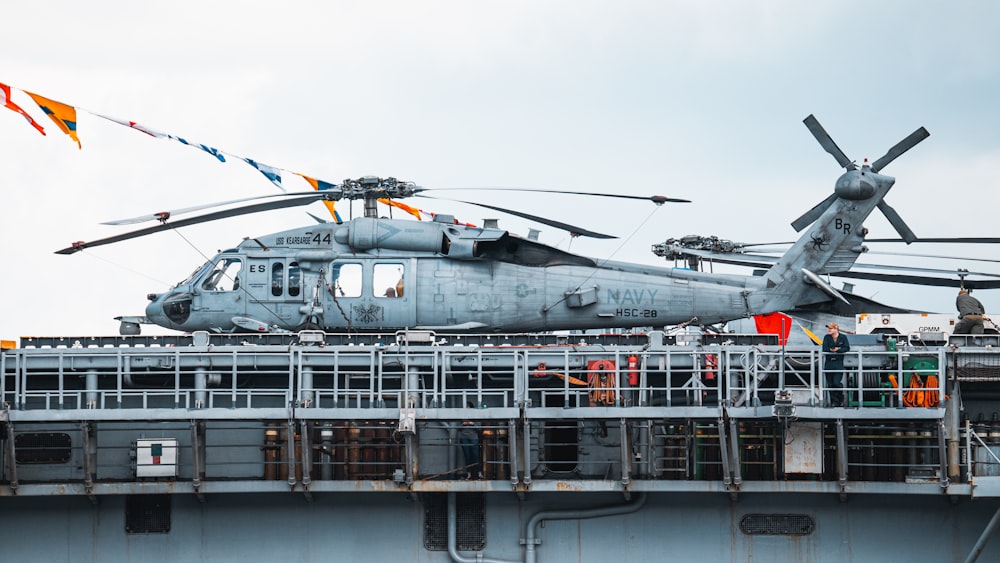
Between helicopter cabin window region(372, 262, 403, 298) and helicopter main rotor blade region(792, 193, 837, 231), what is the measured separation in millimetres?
8848

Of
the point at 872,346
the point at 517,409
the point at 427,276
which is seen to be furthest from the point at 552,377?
the point at 872,346

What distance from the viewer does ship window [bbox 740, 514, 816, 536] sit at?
19.6m

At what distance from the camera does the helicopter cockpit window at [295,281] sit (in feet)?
80.1

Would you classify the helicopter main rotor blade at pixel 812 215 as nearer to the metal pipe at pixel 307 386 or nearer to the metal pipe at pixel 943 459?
the metal pipe at pixel 943 459

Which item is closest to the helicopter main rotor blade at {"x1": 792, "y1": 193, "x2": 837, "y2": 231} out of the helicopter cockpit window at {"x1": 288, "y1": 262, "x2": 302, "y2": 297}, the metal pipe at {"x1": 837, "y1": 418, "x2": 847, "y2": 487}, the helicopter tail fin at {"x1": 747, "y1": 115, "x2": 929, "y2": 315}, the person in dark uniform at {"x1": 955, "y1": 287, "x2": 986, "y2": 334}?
the helicopter tail fin at {"x1": 747, "y1": 115, "x2": 929, "y2": 315}

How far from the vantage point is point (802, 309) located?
25625 mm

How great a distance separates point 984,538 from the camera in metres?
18.6

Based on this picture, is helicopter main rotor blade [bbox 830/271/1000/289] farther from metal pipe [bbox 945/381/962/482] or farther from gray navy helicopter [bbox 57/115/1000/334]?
metal pipe [bbox 945/381/962/482]

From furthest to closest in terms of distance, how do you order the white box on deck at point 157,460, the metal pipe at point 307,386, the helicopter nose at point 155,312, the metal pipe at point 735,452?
1. the helicopter nose at point 155,312
2. the metal pipe at point 307,386
3. the white box on deck at point 157,460
4. the metal pipe at point 735,452

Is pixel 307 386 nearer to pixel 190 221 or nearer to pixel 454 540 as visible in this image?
pixel 454 540

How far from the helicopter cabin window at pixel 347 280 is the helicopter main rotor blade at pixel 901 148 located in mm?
11302

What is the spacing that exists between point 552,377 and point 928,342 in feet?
23.5

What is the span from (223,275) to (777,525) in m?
12.7

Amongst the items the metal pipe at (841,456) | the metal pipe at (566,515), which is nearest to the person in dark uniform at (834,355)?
the metal pipe at (841,456)
